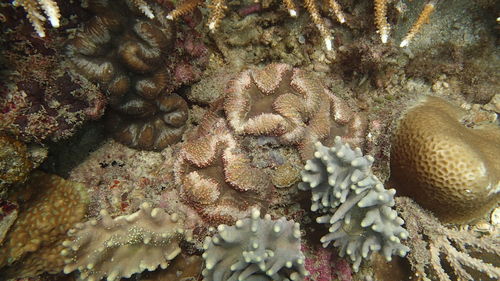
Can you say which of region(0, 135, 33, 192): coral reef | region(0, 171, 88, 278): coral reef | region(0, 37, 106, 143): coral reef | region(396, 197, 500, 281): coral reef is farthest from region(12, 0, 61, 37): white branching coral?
region(396, 197, 500, 281): coral reef

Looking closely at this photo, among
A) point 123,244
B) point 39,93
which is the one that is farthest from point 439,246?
point 39,93

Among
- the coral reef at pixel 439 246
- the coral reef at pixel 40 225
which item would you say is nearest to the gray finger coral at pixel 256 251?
the coral reef at pixel 439 246

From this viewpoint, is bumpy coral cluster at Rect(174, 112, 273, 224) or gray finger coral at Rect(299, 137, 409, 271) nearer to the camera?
gray finger coral at Rect(299, 137, 409, 271)

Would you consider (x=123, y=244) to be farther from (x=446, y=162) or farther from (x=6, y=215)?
(x=446, y=162)

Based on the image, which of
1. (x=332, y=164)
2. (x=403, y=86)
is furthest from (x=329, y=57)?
(x=332, y=164)

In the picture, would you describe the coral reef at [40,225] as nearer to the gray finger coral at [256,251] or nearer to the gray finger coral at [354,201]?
the gray finger coral at [256,251]

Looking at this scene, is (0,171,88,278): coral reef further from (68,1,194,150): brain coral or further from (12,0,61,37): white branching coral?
(12,0,61,37): white branching coral

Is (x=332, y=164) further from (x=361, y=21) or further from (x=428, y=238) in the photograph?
(x=361, y=21)
